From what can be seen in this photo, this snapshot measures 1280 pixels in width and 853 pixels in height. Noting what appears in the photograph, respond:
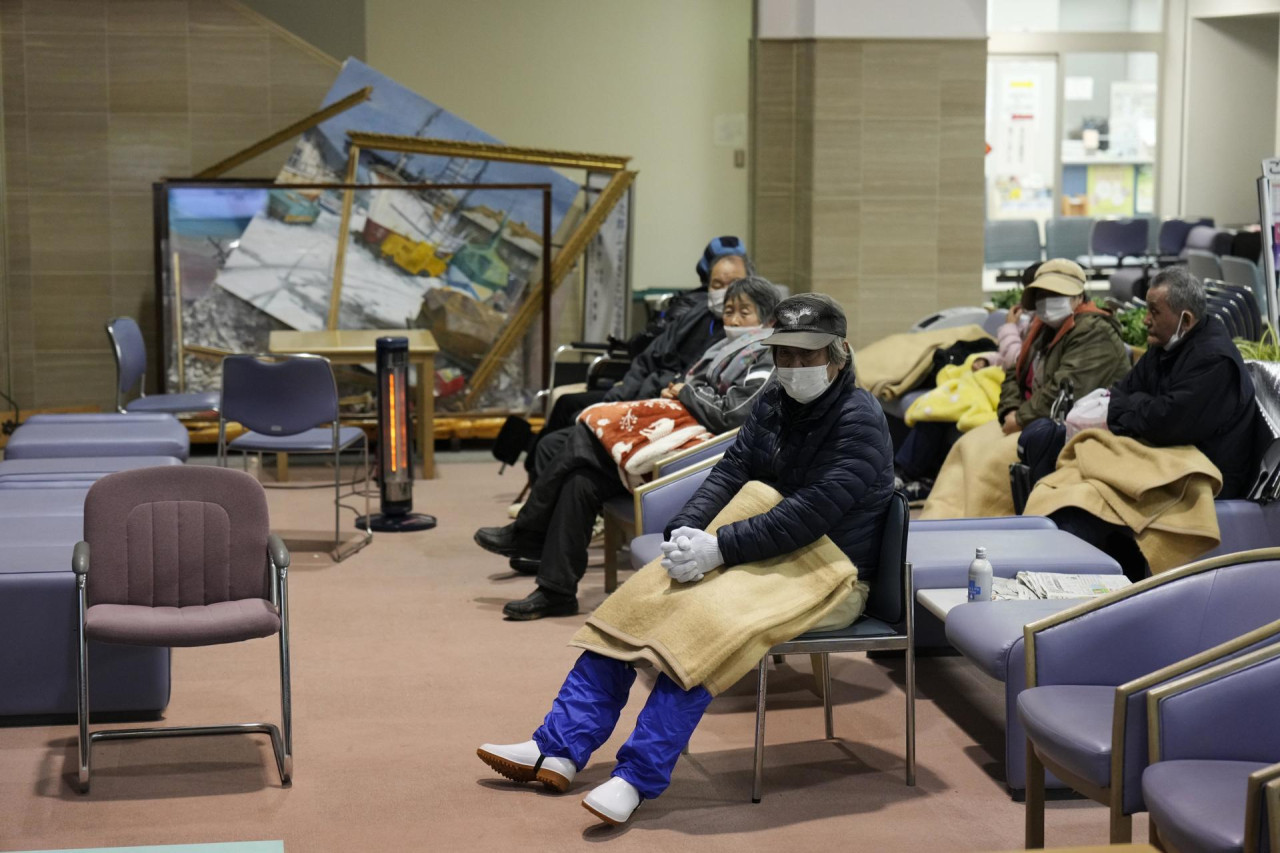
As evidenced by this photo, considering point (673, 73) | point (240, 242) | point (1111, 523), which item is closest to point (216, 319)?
point (240, 242)

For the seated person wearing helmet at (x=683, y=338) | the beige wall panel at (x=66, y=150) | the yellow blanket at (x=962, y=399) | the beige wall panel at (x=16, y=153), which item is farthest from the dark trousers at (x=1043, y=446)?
the beige wall panel at (x=16, y=153)

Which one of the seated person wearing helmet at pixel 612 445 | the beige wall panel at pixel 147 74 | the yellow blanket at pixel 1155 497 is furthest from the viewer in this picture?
the beige wall panel at pixel 147 74

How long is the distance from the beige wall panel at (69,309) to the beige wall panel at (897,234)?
4824 millimetres

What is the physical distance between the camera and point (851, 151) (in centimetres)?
975

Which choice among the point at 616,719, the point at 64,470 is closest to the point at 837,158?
the point at 64,470

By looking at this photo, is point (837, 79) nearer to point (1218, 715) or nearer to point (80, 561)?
point (80, 561)

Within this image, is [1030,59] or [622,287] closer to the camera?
[622,287]

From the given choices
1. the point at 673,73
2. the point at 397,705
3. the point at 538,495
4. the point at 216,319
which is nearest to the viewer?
the point at 397,705

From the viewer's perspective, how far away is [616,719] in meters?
4.14

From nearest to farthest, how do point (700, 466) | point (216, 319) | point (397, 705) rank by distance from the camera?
point (397, 705) → point (700, 466) → point (216, 319)

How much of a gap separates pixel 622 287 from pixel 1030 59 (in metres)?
6.78

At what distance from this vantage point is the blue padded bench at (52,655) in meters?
4.55

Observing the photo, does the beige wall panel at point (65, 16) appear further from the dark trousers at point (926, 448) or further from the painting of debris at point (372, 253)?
the dark trousers at point (926, 448)

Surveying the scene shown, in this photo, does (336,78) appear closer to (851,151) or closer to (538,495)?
(851,151)
